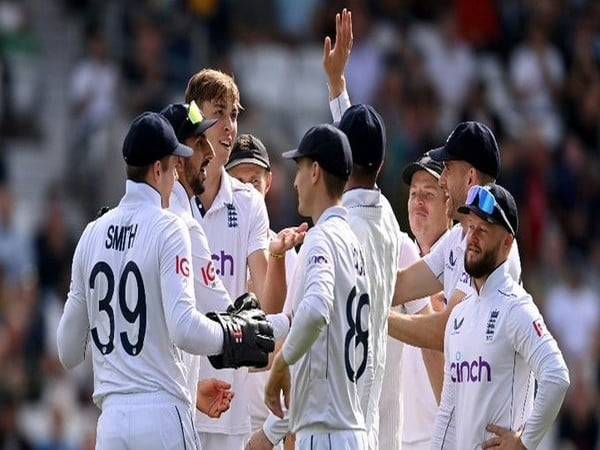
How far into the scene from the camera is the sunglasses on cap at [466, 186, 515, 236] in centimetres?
958

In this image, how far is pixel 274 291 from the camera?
988cm

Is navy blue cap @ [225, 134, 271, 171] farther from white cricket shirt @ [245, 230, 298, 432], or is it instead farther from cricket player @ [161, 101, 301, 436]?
cricket player @ [161, 101, 301, 436]

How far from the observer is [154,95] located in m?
19.6

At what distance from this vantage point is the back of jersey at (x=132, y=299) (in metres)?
8.97

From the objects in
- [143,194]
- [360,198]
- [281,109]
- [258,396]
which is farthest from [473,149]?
[281,109]

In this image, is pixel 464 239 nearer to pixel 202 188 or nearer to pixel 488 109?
pixel 202 188

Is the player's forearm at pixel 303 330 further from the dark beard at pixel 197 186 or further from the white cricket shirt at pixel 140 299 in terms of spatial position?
the dark beard at pixel 197 186

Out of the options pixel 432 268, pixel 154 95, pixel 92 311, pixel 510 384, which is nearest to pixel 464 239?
pixel 432 268

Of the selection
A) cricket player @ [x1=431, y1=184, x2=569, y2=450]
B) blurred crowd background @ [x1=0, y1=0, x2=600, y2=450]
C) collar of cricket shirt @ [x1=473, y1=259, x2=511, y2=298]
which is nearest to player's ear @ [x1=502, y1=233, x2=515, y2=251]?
cricket player @ [x1=431, y1=184, x2=569, y2=450]

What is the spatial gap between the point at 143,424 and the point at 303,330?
0.94 m

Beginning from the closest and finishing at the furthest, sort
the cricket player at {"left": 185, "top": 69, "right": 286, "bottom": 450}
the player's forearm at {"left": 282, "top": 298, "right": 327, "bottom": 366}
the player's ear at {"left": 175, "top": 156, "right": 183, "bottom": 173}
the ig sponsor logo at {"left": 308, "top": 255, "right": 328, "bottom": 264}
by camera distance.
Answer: the player's forearm at {"left": 282, "top": 298, "right": 327, "bottom": 366} → the ig sponsor logo at {"left": 308, "top": 255, "right": 328, "bottom": 264} → the player's ear at {"left": 175, "top": 156, "right": 183, "bottom": 173} → the cricket player at {"left": 185, "top": 69, "right": 286, "bottom": 450}

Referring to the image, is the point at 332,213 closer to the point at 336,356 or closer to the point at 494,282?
the point at 336,356

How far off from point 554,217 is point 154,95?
4562mm

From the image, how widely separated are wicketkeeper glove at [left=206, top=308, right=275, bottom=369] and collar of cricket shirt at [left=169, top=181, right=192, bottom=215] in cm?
77
